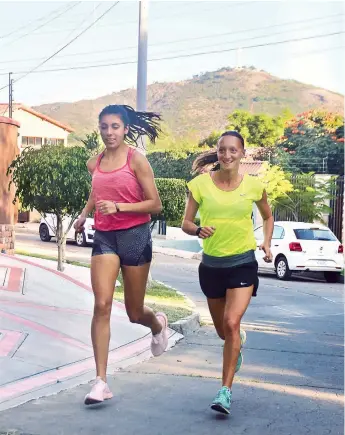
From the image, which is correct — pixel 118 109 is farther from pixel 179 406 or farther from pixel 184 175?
pixel 184 175

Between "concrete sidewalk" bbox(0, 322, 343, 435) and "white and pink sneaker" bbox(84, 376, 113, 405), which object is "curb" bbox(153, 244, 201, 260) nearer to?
"concrete sidewalk" bbox(0, 322, 343, 435)

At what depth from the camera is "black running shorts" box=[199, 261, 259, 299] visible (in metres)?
5.70

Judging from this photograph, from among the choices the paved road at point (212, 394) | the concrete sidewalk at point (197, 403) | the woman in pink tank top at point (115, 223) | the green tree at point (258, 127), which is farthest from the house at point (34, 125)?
the woman in pink tank top at point (115, 223)

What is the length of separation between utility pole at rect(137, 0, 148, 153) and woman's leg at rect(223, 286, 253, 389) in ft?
26.9

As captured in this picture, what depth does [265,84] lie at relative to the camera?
8438 cm

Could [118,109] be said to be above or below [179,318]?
above

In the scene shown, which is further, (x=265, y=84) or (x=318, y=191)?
(x=265, y=84)

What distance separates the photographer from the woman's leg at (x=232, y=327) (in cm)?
562

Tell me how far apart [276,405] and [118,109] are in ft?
7.28

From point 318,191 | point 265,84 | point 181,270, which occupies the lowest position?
point 181,270

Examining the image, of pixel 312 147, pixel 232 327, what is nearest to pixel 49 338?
pixel 232 327

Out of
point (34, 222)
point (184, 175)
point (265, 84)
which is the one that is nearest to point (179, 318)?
point (184, 175)

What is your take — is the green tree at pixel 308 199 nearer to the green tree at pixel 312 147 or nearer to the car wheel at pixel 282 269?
the green tree at pixel 312 147

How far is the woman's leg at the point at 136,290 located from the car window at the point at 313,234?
48.4 feet
